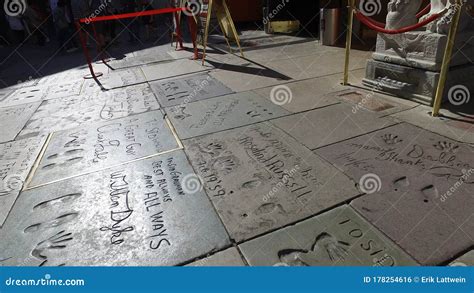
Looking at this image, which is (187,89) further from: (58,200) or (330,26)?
(330,26)

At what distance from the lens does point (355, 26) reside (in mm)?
8711

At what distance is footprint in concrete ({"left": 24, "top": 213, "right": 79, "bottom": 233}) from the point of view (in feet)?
8.67

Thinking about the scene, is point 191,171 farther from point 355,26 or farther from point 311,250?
point 355,26

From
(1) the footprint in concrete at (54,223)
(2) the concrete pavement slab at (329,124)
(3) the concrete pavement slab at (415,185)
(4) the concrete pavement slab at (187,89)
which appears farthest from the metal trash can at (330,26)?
(1) the footprint in concrete at (54,223)

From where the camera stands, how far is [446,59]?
3719 millimetres

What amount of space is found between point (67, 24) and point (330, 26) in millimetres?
8604

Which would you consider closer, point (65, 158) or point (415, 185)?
point (415, 185)

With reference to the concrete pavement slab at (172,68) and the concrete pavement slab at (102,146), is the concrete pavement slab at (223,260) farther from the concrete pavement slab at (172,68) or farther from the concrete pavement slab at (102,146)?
the concrete pavement slab at (172,68)

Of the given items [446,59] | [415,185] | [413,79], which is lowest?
[415,185]

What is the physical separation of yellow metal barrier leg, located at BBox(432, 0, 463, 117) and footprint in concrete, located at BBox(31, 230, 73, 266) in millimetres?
4198

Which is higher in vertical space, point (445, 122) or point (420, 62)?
point (420, 62)

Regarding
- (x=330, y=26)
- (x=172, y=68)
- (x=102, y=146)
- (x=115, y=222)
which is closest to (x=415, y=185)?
(x=115, y=222)

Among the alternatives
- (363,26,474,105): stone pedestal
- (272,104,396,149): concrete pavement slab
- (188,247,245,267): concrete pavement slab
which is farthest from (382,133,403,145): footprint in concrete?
(188,247,245,267): concrete pavement slab

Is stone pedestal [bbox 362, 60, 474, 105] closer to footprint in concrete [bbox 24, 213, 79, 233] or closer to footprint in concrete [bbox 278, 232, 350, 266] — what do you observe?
footprint in concrete [bbox 278, 232, 350, 266]
